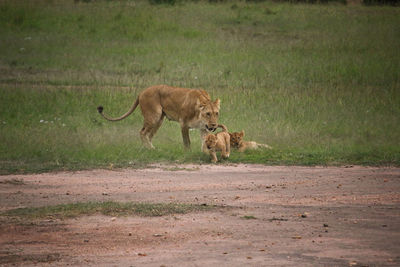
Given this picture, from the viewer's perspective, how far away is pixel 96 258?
7.25m

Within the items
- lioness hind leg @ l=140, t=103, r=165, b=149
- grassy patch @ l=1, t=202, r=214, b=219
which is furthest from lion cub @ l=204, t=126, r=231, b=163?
→ grassy patch @ l=1, t=202, r=214, b=219

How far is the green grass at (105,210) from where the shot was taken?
905 cm

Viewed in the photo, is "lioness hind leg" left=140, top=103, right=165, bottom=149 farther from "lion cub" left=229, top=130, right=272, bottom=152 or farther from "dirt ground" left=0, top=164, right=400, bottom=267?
"dirt ground" left=0, top=164, right=400, bottom=267

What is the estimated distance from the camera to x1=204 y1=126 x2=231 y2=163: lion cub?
1333cm

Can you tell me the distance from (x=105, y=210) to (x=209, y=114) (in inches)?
204

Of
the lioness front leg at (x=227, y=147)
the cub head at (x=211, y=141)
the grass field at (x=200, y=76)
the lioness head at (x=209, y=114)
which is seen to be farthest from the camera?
the grass field at (x=200, y=76)

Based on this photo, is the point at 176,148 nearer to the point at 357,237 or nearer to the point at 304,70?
the point at 357,237

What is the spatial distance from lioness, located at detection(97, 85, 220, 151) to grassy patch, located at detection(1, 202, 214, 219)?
4698 mm

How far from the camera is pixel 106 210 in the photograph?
9.23 m

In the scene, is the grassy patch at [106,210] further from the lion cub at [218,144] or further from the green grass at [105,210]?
the lion cub at [218,144]

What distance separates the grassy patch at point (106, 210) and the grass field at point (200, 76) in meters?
3.33

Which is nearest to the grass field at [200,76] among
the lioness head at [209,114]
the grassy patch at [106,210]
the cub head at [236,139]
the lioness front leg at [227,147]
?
the lioness front leg at [227,147]

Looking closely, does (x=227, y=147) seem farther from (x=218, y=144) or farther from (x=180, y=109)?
(x=180, y=109)

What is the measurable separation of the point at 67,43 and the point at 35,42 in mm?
1098
